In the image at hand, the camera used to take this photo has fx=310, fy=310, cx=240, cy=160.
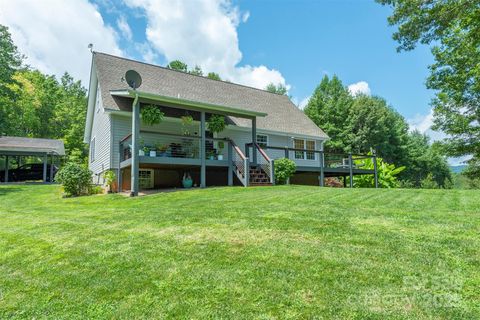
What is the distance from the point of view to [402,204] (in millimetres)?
7195

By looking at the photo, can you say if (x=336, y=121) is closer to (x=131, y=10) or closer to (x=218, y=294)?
(x=131, y=10)

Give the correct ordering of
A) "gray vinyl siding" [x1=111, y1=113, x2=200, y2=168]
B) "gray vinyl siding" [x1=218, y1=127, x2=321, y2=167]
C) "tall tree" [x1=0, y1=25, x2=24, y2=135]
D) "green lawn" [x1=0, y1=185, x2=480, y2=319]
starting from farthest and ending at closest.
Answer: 1. "tall tree" [x1=0, y1=25, x2=24, y2=135]
2. "gray vinyl siding" [x1=218, y1=127, x2=321, y2=167]
3. "gray vinyl siding" [x1=111, y1=113, x2=200, y2=168]
4. "green lawn" [x1=0, y1=185, x2=480, y2=319]

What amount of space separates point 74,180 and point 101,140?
3.71 m

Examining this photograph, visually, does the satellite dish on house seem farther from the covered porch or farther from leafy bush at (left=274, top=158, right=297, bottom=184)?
leafy bush at (left=274, top=158, right=297, bottom=184)

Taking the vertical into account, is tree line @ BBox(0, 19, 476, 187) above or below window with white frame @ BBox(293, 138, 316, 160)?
above

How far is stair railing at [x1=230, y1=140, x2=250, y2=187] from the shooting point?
12.8 metres

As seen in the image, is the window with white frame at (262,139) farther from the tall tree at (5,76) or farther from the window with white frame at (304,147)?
the tall tree at (5,76)

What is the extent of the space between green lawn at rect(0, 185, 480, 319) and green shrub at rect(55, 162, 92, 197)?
6811 millimetres

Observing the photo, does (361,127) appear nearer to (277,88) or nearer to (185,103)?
(277,88)

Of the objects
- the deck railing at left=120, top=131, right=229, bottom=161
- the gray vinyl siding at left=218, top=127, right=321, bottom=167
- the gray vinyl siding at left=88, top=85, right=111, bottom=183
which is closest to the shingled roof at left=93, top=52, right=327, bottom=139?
the gray vinyl siding at left=218, top=127, right=321, bottom=167

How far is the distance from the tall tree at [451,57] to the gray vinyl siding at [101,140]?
11.9 meters

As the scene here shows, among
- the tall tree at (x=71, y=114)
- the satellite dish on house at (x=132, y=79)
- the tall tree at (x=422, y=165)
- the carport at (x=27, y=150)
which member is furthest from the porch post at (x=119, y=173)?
the tall tree at (x=422, y=165)

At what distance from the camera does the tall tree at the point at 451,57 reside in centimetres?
797

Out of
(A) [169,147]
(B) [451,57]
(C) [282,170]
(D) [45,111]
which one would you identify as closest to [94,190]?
(A) [169,147]
